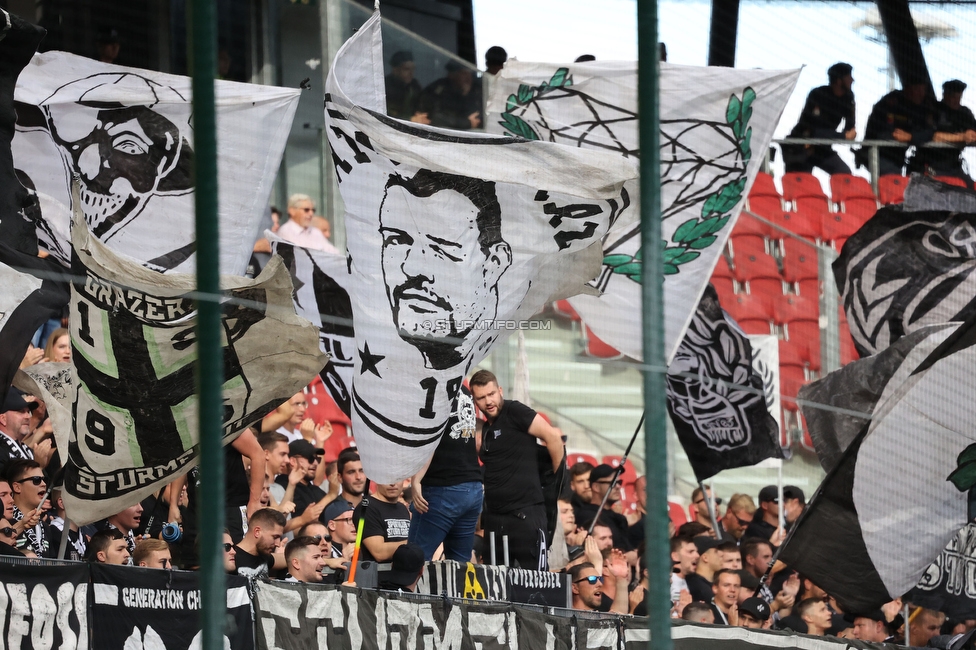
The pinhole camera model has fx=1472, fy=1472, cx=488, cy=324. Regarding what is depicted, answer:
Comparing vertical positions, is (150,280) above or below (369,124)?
below

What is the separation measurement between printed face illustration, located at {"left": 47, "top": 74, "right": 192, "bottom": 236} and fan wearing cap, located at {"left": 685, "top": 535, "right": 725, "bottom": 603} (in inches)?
150

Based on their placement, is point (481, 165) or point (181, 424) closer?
point (181, 424)

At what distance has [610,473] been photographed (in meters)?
9.52

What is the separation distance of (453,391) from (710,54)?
335cm

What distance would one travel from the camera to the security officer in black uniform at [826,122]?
10.7 m

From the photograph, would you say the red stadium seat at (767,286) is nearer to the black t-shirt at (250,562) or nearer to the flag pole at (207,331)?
the black t-shirt at (250,562)

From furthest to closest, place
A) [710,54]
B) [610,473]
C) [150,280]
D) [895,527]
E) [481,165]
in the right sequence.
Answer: [610,473], [710,54], [895,527], [481,165], [150,280]

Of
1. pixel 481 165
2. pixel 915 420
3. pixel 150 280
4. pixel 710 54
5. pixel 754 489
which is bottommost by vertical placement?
pixel 754 489

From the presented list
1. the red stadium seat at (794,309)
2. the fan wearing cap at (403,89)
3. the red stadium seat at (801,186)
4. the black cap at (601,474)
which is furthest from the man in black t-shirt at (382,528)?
the red stadium seat at (801,186)

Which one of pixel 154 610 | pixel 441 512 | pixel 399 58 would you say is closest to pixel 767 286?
pixel 399 58

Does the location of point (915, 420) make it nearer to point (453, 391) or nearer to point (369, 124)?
point (453, 391)

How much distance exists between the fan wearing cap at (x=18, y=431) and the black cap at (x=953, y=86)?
20.4ft

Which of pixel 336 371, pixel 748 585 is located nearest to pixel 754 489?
pixel 748 585

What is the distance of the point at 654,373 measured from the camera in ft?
12.8
